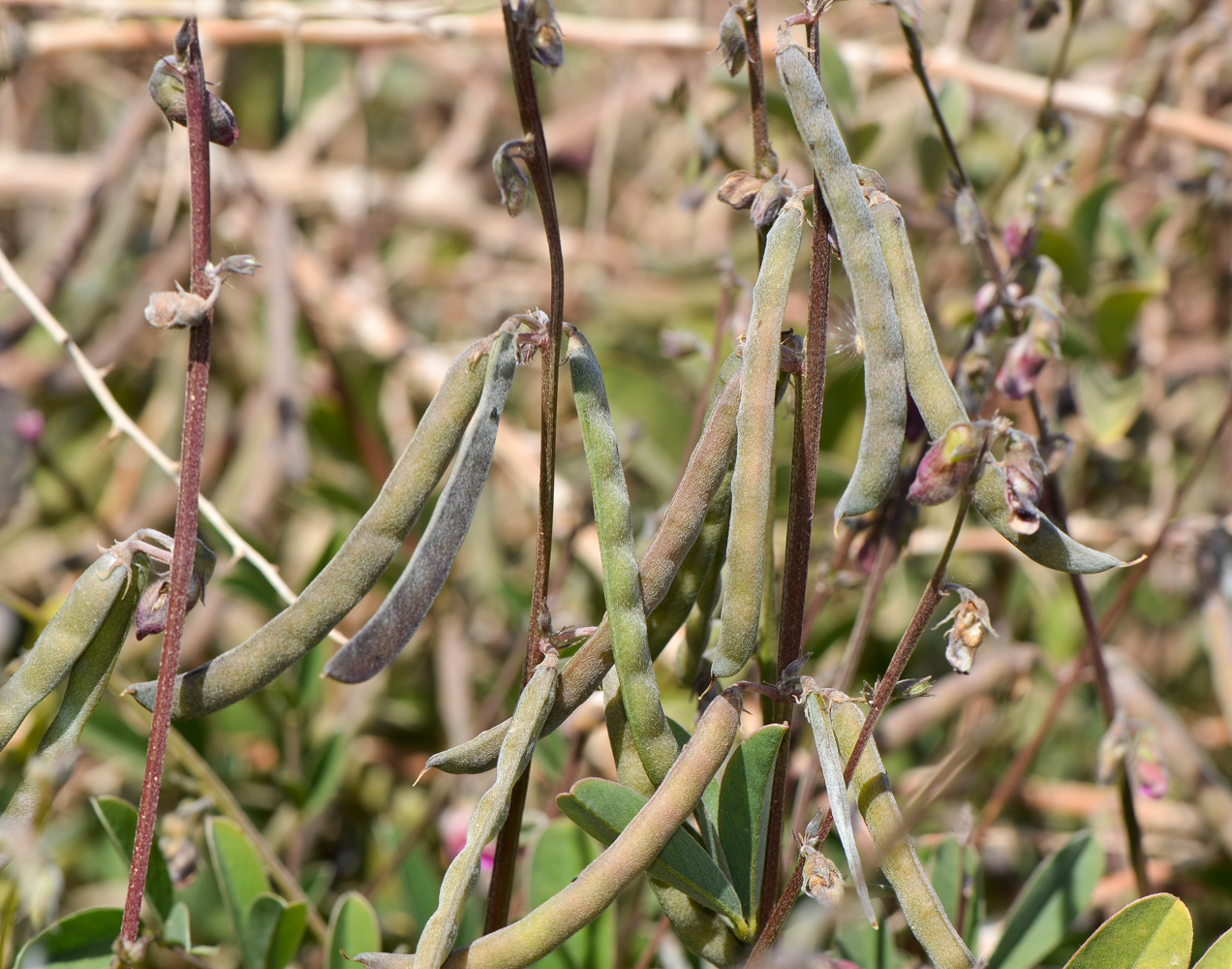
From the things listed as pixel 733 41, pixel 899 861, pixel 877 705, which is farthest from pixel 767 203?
pixel 899 861

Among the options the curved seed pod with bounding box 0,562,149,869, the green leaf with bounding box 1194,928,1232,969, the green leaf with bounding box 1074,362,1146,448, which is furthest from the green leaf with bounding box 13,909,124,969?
the green leaf with bounding box 1074,362,1146,448

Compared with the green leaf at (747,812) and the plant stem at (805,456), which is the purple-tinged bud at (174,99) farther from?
the green leaf at (747,812)

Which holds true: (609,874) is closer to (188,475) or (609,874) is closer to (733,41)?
(188,475)

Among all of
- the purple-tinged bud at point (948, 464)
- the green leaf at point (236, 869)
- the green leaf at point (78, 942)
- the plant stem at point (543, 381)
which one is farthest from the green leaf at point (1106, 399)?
the green leaf at point (78, 942)

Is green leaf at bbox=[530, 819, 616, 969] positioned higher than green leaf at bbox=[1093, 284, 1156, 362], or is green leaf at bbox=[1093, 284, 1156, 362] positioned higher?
green leaf at bbox=[1093, 284, 1156, 362]

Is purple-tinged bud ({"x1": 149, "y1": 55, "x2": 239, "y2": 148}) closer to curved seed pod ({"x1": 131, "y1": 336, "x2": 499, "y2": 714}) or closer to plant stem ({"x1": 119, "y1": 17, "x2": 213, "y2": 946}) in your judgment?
plant stem ({"x1": 119, "y1": 17, "x2": 213, "y2": 946})
